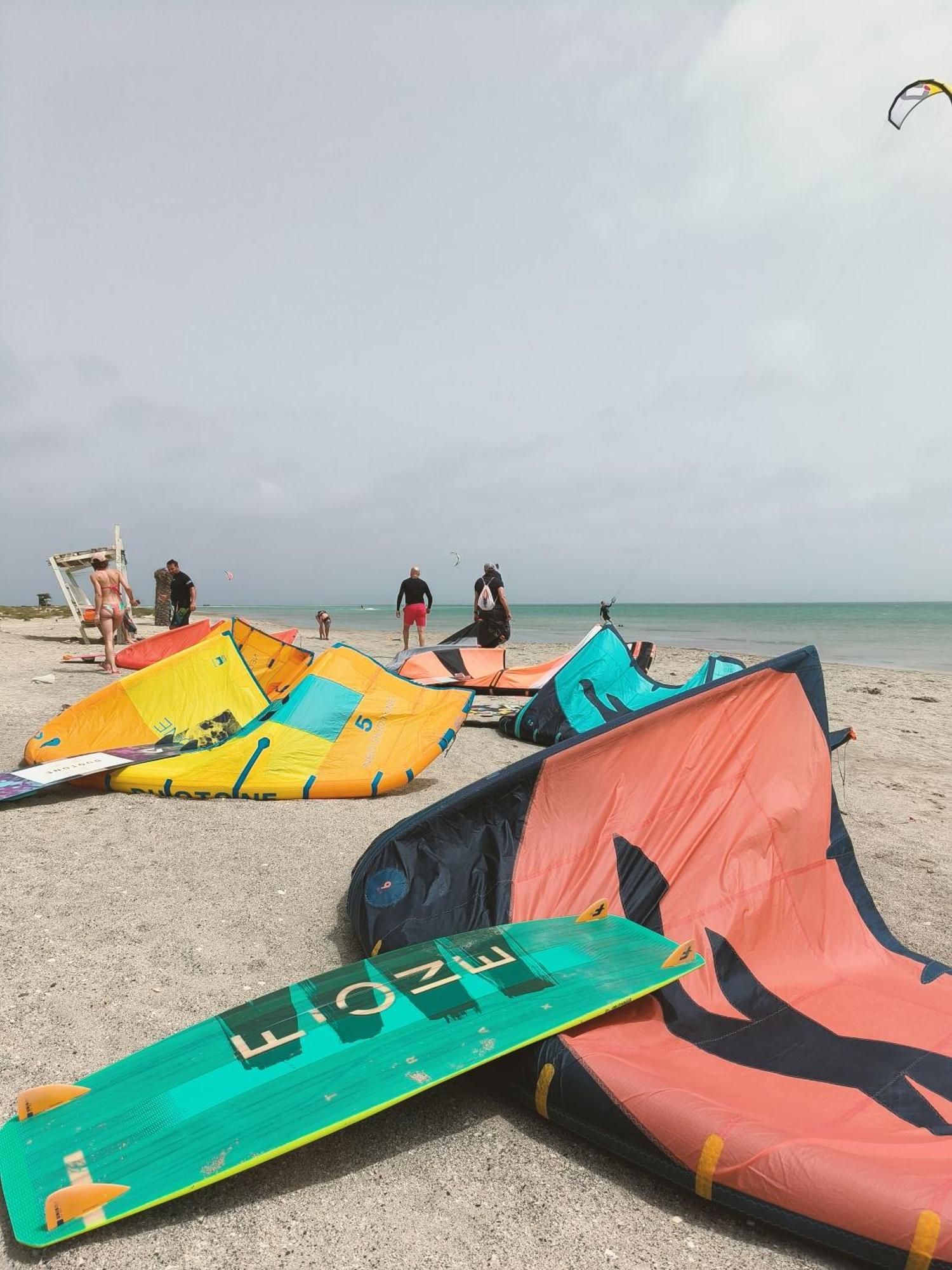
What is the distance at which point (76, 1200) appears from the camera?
1.90 metres

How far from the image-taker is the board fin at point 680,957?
9.36ft

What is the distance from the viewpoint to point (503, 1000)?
8.65 feet

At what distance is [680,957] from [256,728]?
4043 millimetres

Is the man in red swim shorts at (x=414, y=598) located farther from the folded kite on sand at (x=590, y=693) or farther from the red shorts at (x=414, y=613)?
the folded kite on sand at (x=590, y=693)

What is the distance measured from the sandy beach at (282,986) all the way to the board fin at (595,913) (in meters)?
0.87

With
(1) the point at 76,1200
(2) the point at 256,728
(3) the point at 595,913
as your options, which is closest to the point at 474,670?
(2) the point at 256,728

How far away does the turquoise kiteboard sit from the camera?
199 cm

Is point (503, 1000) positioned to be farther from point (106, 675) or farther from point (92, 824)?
point (106, 675)

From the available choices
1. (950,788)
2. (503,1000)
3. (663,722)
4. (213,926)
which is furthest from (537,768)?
(950,788)

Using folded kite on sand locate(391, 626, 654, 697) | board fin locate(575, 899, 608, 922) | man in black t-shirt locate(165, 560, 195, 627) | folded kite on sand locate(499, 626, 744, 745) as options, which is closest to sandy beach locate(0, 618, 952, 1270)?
board fin locate(575, 899, 608, 922)

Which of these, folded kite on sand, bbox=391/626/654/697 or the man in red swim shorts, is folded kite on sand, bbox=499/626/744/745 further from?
the man in red swim shorts

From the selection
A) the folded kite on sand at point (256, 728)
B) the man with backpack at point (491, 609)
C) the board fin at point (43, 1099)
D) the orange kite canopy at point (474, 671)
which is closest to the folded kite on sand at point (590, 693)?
the orange kite canopy at point (474, 671)

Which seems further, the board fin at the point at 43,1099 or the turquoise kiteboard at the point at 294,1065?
the board fin at the point at 43,1099

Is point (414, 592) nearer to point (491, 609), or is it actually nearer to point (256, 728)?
point (491, 609)
